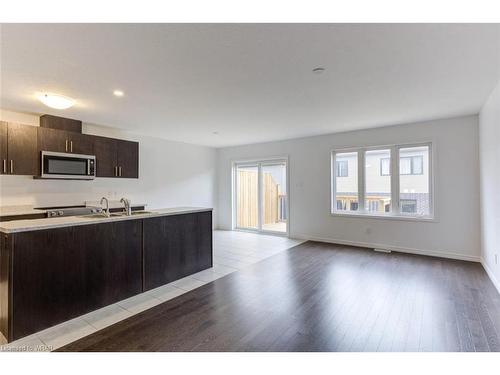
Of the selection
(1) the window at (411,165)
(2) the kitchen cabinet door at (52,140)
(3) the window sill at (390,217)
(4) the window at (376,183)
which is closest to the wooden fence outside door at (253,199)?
(3) the window sill at (390,217)

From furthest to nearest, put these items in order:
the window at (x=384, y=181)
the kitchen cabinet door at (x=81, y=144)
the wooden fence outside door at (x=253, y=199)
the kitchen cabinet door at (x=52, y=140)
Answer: the wooden fence outside door at (x=253, y=199) → the window at (x=384, y=181) → the kitchen cabinet door at (x=81, y=144) → the kitchen cabinet door at (x=52, y=140)

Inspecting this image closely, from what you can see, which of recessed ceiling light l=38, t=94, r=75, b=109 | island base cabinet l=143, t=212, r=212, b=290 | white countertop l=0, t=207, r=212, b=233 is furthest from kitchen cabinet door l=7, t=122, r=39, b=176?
island base cabinet l=143, t=212, r=212, b=290

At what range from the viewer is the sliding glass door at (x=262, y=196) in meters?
6.52

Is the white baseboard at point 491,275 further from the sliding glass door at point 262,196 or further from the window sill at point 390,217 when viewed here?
the sliding glass door at point 262,196

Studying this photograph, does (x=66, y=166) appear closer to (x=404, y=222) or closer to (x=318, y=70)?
(x=318, y=70)

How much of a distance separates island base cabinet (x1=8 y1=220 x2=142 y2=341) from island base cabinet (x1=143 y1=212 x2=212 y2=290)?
0.14 metres

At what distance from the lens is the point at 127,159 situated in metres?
4.92

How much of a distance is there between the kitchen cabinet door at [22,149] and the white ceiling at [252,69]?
1.11ft

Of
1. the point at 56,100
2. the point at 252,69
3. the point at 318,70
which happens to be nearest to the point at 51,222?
the point at 56,100

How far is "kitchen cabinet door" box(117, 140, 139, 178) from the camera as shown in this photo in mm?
Result: 4809
